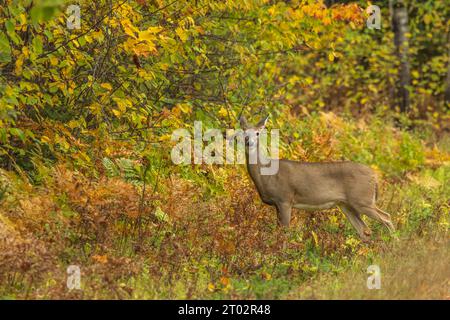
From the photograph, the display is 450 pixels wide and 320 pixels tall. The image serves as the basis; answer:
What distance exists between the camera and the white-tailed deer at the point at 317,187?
1091 centimetres

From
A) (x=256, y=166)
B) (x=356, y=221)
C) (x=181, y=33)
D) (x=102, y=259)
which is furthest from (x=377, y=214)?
(x=102, y=259)

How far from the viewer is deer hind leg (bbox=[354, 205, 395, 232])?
11.1m

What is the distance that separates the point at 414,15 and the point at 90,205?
48.6 feet

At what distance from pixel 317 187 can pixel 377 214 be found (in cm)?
84

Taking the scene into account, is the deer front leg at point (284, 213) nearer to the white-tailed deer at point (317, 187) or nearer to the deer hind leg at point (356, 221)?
the white-tailed deer at point (317, 187)

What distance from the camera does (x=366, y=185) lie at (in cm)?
1106

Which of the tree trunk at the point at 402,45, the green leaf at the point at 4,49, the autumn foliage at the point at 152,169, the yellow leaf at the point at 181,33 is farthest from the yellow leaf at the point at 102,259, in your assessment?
the tree trunk at the point at 402,45

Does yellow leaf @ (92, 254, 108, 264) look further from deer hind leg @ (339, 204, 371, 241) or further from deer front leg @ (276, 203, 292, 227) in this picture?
deer hind leg @ (339, 204, 371, 241)

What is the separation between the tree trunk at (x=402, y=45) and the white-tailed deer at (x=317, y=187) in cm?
925

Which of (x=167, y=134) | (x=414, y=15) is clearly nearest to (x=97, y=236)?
(x=167, y=134)

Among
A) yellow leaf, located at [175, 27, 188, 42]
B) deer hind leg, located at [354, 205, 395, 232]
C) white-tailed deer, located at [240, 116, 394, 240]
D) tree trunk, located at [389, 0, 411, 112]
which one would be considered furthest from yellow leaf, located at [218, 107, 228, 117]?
tree trunk, located at [389, 0, 411, 112]

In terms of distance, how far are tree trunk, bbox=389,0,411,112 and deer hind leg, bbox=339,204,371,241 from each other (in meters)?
9.13

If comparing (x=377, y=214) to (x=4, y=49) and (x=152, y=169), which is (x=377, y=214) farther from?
(x=4, y=49)

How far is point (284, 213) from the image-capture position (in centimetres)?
1080
